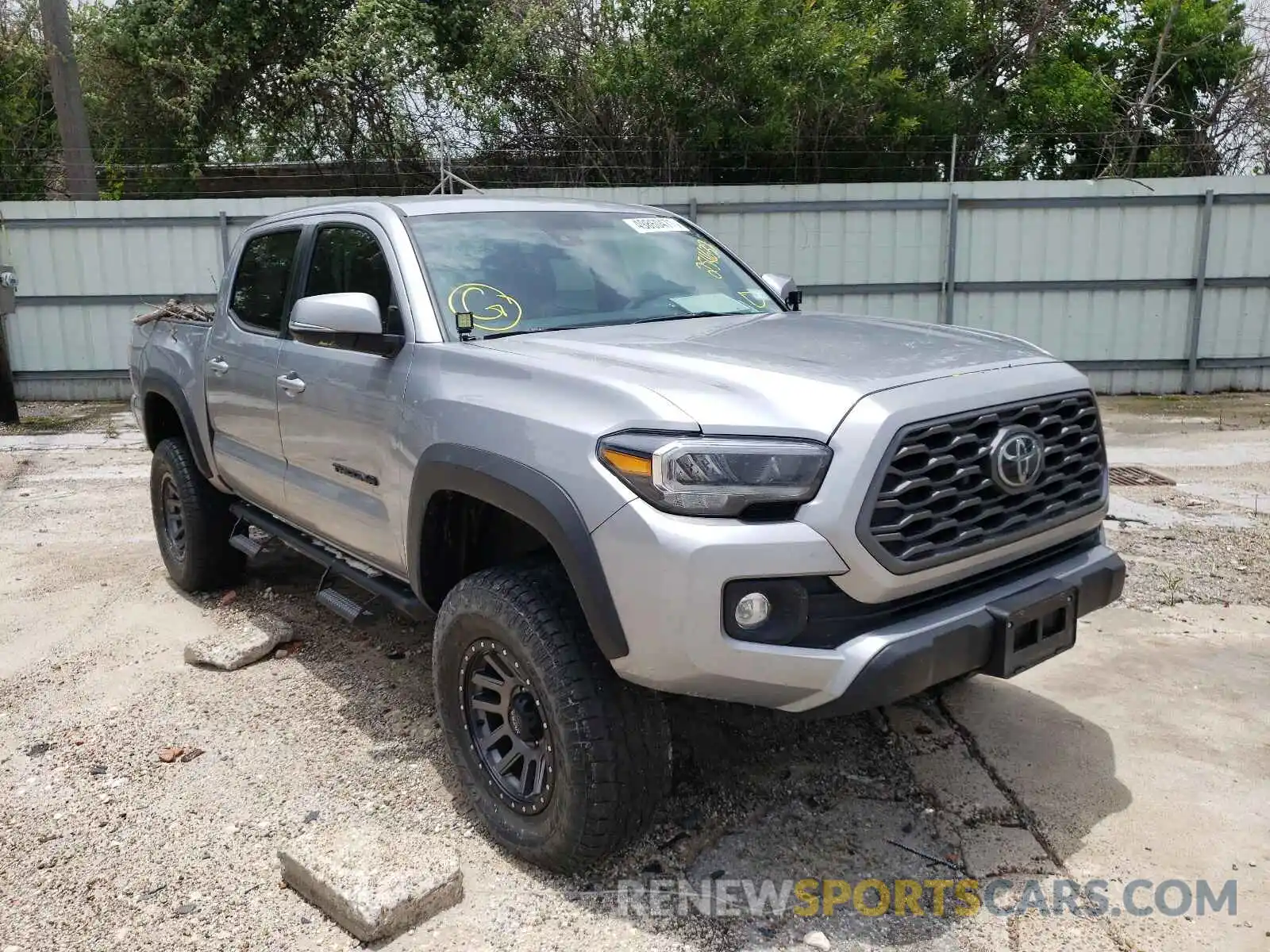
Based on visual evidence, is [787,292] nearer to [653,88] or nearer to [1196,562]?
[1196,562]

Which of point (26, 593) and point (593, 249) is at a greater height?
→ point (593, 249)

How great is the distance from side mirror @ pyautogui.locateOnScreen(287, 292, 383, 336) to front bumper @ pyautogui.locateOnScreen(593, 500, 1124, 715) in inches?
48.0

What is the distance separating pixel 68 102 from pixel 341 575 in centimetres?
1172

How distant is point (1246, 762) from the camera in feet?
11.4

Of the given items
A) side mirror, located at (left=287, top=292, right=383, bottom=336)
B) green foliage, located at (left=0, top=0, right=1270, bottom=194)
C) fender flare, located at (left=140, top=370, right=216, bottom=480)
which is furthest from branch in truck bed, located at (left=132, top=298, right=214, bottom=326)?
green foliage, located at (left=0, top=0, right=1270, bottom=194)

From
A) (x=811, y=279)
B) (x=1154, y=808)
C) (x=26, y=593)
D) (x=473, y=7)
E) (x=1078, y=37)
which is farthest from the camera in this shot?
(x=1078, y=37)

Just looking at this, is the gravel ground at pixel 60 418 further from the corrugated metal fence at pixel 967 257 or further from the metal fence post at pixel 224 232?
the metal fence post at pixel 224 232

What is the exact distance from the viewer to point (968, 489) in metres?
2.71

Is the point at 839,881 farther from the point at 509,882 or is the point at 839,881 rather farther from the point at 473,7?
the point at 473,7

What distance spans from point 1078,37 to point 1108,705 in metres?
16.4

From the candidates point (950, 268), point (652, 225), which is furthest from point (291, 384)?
point (950, 268)

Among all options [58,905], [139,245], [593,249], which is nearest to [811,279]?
[139,245]

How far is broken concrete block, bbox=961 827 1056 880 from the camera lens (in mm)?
2938

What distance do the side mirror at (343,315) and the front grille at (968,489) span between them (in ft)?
5.55
